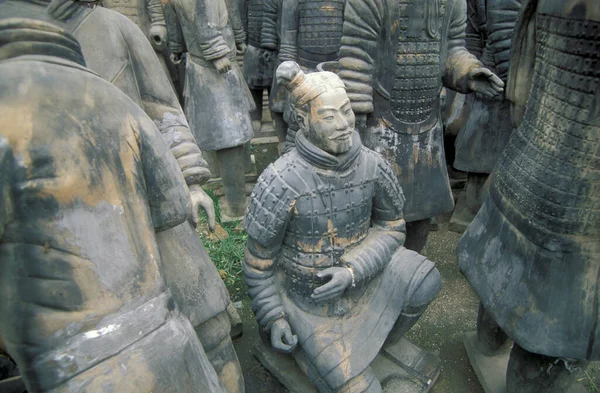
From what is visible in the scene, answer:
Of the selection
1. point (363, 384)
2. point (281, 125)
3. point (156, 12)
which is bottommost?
point (363, 384)

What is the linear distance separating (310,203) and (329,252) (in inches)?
9.7

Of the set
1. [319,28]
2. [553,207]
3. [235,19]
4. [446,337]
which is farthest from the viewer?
[235,19]

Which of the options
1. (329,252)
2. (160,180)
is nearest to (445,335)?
(329,252)

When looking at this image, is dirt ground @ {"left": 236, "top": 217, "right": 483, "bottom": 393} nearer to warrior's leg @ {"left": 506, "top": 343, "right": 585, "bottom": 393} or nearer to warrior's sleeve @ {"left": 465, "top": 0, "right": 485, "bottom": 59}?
warrior's leg @ {"left": 506, "top": 343, "right": 585, "bottom": 393}

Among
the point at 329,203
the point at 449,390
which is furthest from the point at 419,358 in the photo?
the point at 329,203

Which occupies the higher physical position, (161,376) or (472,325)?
(161,376)

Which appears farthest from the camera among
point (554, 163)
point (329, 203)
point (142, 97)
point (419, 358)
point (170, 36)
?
point (170, 36)

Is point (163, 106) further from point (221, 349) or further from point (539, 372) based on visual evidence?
point (539, 372)

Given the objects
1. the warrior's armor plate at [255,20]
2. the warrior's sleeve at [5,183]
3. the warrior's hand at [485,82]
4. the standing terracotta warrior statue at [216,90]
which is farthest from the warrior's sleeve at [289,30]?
the warrior's sleeve at [5,183]

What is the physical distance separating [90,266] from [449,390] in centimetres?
208

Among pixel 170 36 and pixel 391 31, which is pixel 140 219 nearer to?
pixel 391 31

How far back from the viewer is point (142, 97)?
1.83 metres

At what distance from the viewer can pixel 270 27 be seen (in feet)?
15.2

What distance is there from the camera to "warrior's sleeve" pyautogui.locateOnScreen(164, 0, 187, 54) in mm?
3718
